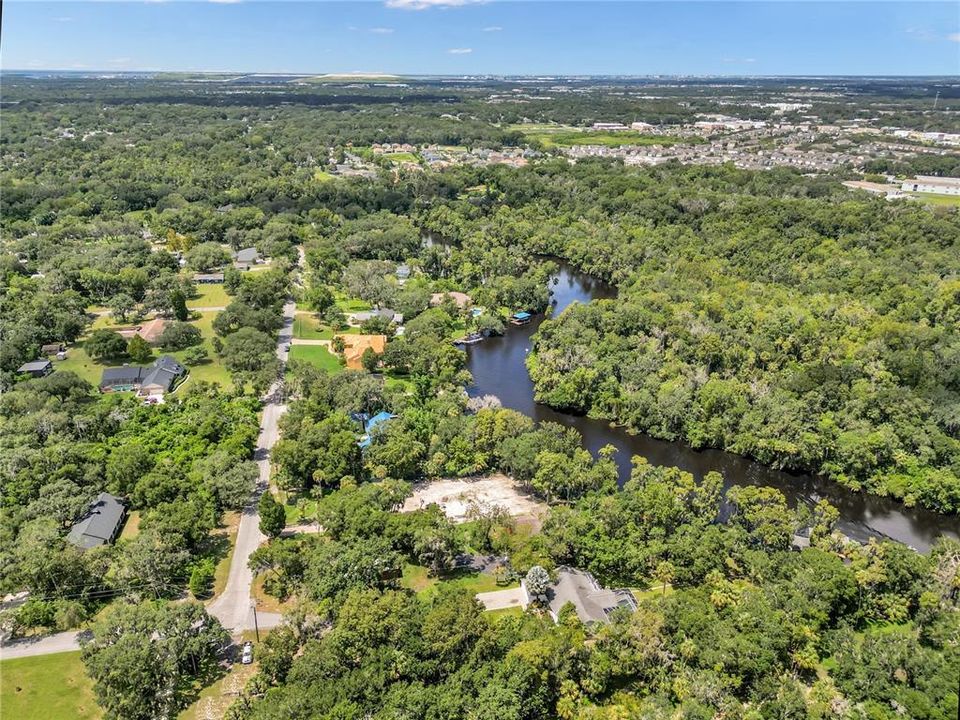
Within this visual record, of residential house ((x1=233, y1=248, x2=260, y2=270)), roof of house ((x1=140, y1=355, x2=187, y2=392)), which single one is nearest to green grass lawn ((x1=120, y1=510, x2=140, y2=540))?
roof of house ((x1=140, y1=355, x2=187, y2=392))

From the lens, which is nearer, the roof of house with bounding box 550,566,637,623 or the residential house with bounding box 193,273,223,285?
the roof of house with bounding box 550,566,637,623

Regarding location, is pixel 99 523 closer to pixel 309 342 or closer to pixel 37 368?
pixel 37 368

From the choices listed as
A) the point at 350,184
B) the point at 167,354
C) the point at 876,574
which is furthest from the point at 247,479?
the point at 350,184

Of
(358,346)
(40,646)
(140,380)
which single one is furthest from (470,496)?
(140,380)

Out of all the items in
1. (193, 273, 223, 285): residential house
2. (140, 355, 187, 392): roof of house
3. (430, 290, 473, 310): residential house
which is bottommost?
(140, 355, 187, 392): roof of house

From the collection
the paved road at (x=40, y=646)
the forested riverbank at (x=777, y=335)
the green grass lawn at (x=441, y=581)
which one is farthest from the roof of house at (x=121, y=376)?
the forested riverbank at (x=777, y=335)

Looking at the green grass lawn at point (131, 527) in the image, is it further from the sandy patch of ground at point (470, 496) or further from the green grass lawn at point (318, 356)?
the green grass lawn at point (318, 356)

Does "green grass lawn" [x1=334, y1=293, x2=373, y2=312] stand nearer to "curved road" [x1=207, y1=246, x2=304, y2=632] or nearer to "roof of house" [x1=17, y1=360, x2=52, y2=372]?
"curved road" [x1=207, y1=246, x2=304, y2=632]

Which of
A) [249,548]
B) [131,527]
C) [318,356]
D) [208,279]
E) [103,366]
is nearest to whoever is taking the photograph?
[249,548]
